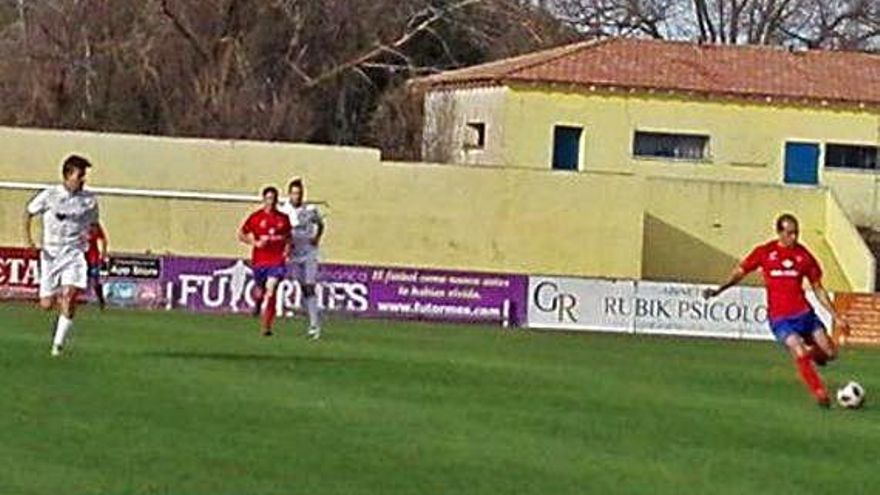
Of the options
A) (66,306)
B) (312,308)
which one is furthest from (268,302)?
(66,306)

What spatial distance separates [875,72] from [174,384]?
45.2 metres

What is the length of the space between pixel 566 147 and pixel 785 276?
38386 mm

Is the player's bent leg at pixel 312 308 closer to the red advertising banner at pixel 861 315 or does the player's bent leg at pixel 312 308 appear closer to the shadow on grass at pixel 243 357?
A: the shadow on grass at pixel 243 357

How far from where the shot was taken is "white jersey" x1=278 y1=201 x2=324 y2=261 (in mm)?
34594

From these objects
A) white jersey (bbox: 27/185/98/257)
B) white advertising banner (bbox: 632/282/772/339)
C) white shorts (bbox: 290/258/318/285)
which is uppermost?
white jersey (bbox: 27/185/98/257)

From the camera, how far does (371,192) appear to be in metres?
54.1

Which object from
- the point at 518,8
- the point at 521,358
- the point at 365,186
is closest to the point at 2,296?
the point at 365,186

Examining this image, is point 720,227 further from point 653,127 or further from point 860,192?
point 860,192

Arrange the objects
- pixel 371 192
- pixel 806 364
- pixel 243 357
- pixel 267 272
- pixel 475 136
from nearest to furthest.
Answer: pixel 806 364 < pixel 243 357 < pixel 267 272 < pixel 371 192 < pixel 475 136

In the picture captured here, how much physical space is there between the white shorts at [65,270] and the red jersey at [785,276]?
6.53 meters

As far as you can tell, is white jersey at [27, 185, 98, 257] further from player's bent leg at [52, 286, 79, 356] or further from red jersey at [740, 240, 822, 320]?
red jersey at [740, 240, 822, 320]

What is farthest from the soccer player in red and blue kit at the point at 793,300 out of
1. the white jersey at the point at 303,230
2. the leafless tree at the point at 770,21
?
the leafless tree at the point at 770,21

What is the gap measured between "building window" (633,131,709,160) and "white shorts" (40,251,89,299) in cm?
3940

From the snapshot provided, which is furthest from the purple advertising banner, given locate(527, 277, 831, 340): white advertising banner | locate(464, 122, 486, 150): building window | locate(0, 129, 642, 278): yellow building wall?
locate(464, 122, 486, 150): building window
